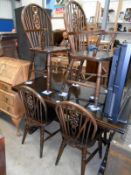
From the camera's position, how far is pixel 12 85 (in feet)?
6.64

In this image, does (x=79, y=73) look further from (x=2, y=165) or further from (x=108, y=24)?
(x=108, y=24)

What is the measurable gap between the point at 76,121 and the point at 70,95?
427mm

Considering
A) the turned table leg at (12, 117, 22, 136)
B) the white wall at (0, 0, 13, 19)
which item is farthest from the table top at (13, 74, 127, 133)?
the white wall at (0, 0, 13, 19)

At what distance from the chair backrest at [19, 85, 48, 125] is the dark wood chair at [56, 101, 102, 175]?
9.7 inches

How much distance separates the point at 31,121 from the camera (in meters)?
1.80

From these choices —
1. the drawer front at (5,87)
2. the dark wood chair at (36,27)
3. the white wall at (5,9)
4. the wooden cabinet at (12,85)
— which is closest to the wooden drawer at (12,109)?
the wooden cabinet at (12,85)

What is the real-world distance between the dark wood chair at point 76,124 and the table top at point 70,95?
0.11 m

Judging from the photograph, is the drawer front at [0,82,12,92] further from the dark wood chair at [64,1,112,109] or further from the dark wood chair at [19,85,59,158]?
the dark wood chair at [64,1,112,109]

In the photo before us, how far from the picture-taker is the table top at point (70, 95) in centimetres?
134

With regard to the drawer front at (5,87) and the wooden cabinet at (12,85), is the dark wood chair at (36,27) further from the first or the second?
the drawer front at (5,87)

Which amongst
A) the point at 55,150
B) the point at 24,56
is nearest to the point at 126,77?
the point at 55,150

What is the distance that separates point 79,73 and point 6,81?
0.89 metres

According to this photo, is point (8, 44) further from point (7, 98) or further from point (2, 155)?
point (2, 155)

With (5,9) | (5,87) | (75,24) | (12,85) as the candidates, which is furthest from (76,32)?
(5,9)
